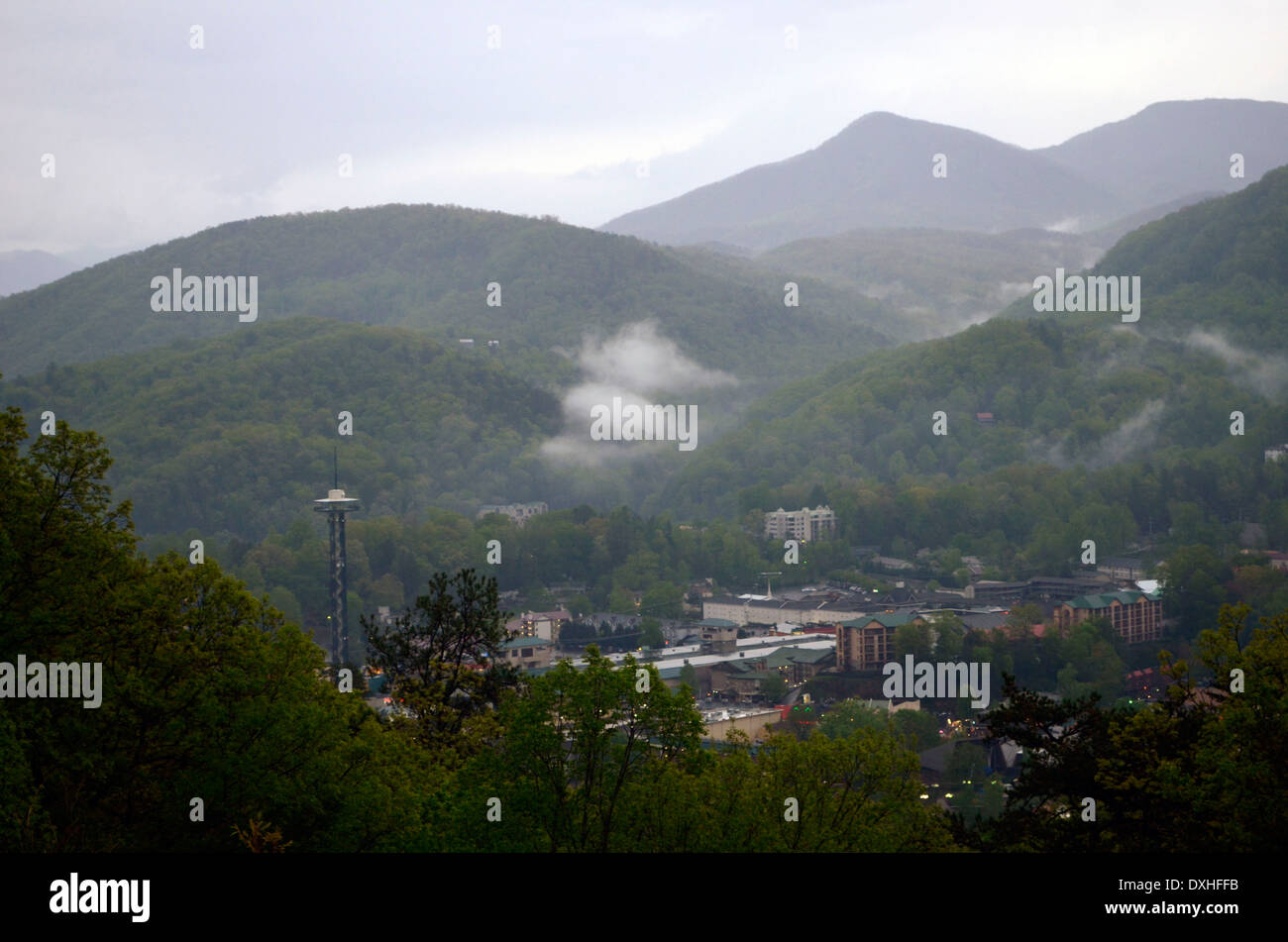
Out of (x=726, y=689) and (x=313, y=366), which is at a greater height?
(x=313, y=366)

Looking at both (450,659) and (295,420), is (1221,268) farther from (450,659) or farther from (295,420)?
(450,659)

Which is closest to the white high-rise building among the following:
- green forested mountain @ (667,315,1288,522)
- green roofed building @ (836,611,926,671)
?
green forested mountain @ (667,315,1288,522)

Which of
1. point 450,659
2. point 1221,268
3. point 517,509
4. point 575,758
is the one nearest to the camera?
point 575,758

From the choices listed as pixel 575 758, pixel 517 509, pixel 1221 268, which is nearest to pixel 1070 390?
pixel 1221 268

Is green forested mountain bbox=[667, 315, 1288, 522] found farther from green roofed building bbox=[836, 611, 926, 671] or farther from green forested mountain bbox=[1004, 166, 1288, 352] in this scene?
green roofed building bbox=[836, 611, 926, 671]
